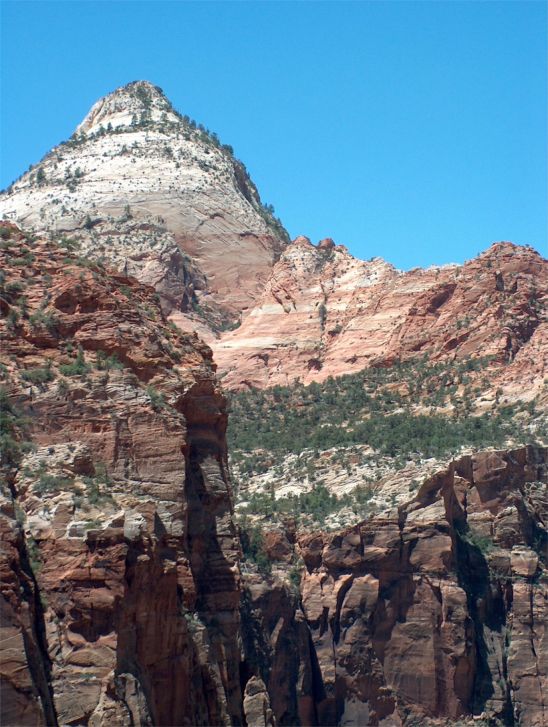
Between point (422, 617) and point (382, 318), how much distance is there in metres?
36.6

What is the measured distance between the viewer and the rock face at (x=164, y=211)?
132625 mm

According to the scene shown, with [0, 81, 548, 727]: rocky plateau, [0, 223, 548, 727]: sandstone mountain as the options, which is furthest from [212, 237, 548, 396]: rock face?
[0, 223, 548, 727]: sandstone mountain

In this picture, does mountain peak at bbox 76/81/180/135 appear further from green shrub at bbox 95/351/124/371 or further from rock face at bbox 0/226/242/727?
green shrub at bbox 95/351/124/371

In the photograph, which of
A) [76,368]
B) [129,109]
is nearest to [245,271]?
[129,109]

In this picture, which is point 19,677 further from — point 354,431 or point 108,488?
point 354,431

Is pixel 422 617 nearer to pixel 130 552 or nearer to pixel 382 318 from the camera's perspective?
pixel 382 318

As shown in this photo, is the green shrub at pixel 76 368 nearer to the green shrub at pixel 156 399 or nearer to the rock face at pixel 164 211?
the green shrub at pixel 156 399

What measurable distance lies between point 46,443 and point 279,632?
3585 cm

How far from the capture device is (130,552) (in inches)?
1793

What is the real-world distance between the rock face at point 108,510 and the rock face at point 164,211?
6716 centimetres

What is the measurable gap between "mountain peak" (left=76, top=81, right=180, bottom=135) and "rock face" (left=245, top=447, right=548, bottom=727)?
74307 millimetres

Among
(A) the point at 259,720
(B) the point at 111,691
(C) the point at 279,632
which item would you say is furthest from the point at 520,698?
(B) the point at 111,691

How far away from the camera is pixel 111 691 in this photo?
43125 mm

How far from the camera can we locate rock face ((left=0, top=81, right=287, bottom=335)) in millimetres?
132625
